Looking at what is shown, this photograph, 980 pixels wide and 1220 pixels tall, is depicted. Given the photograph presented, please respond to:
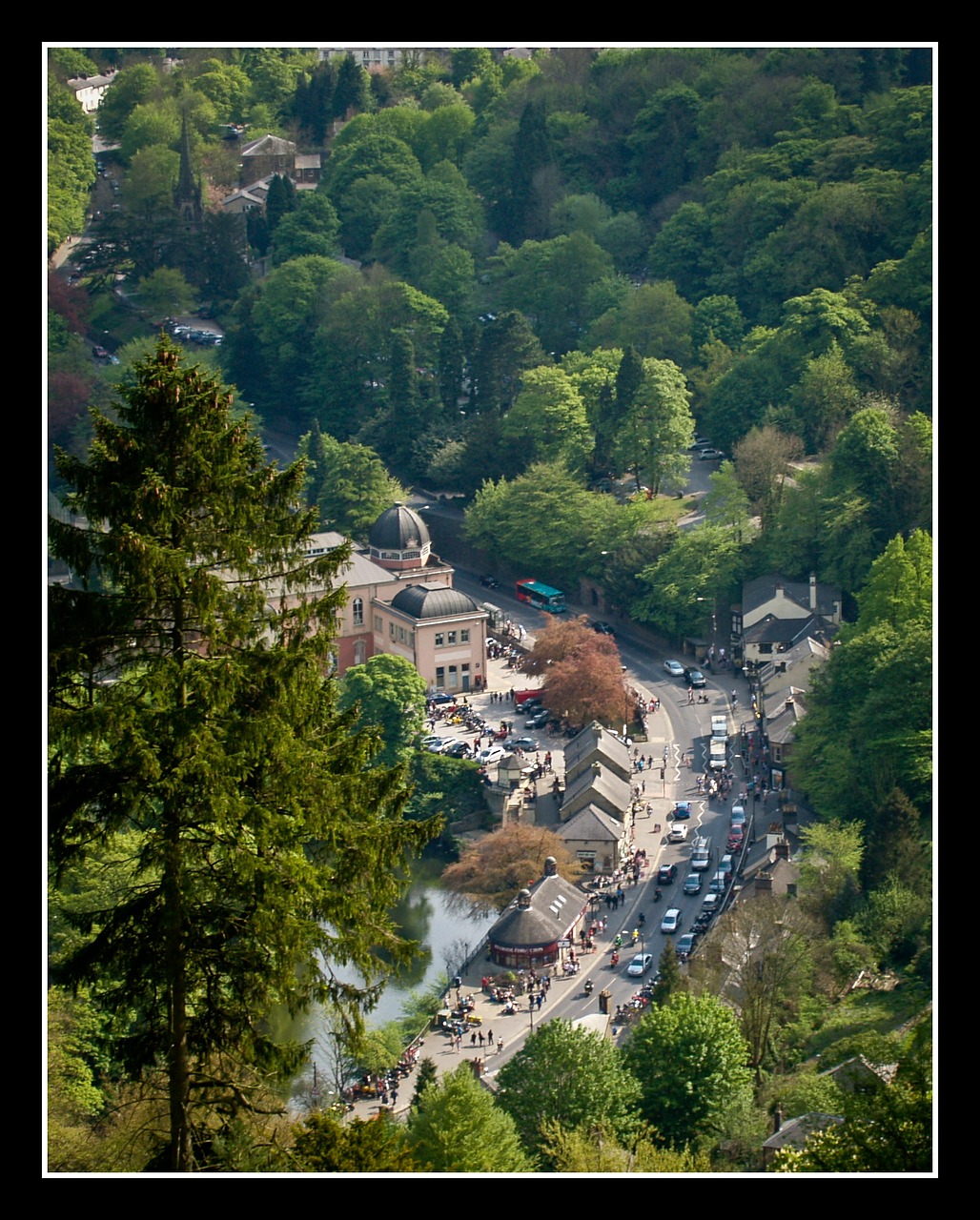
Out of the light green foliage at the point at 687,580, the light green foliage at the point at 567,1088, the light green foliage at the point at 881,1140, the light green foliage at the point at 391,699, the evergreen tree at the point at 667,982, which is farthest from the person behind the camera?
the light green foliage at the point at 687,580

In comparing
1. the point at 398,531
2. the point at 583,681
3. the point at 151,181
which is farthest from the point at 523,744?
the point at 151,181

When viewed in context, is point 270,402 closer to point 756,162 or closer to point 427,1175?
point 756,162

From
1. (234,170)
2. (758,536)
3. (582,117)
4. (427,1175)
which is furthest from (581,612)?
(427,1175)

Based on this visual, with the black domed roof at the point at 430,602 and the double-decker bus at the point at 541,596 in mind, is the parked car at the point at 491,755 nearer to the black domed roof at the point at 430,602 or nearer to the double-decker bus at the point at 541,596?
the black domed roof at the point at 430,602

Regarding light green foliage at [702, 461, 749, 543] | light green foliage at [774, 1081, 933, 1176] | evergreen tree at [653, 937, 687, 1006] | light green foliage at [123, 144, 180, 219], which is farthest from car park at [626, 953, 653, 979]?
light green foliage at [123, 144, 180, 219]

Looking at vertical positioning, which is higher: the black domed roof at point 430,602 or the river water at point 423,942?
the black domed roof at point 430,602

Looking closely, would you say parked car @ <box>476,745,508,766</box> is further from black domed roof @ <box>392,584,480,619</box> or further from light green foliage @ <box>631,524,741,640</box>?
light green foliage @ <box>631,524,741,640</box>

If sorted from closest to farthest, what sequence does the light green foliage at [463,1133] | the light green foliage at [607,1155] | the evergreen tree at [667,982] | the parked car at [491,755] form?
the light green foliage at [607,1155] → the light green foliage at [463,1133] → the evergreen tree at [667,982] → the parked car at [491,755]

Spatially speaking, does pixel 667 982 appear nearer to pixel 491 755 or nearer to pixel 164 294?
pixel 491 755

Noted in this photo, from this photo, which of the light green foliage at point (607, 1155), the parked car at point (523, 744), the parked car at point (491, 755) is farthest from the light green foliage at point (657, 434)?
the light green foliage at point (607, 1155)
